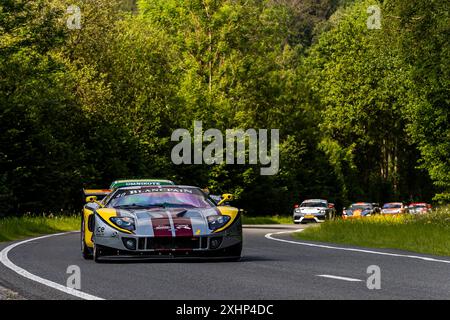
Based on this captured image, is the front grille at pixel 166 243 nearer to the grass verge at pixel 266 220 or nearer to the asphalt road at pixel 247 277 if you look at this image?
the asphalt road at pixel 247 277

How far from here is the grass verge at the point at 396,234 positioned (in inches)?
933

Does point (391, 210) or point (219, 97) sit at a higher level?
point (219, 97)

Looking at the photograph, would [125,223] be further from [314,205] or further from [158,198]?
[314,205]

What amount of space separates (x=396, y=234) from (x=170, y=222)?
36.4 ft

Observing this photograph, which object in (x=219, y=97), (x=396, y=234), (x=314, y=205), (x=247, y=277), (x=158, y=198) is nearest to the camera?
(x=247, y=277)

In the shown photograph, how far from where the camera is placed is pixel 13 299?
11.2 metres

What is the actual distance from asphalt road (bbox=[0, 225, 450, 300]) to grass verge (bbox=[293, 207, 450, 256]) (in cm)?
334

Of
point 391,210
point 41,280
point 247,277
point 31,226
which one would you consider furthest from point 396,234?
point 391,210

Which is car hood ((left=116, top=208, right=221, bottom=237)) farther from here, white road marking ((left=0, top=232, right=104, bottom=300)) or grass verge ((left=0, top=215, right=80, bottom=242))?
grass verge ((left=0, top=215, right=80, bottom=242))

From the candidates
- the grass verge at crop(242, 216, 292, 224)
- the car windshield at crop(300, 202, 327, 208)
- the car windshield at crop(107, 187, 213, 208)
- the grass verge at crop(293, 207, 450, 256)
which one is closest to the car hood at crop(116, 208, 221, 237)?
Answer: the car windshield at crop(107, 187, 213, 208)

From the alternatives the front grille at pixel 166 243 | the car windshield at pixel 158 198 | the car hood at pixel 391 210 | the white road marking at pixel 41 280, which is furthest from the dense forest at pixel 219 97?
the front grille at pixel 166 243

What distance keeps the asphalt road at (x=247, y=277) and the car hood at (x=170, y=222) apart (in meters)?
0.51

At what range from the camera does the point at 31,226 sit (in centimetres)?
3553
